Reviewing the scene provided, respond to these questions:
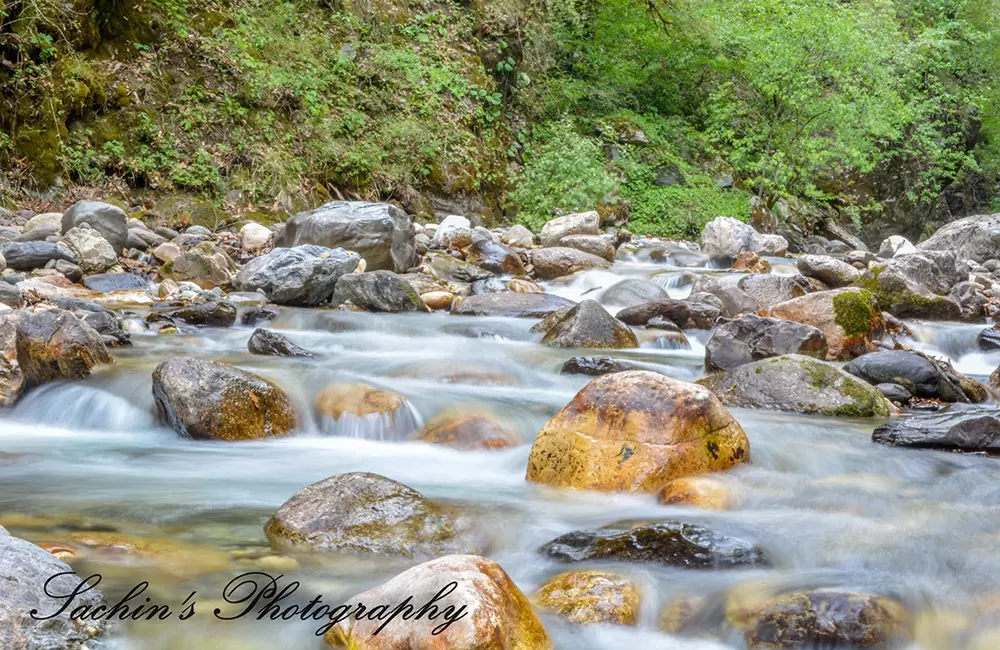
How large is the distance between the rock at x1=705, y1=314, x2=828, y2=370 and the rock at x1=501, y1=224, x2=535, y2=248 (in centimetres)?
636

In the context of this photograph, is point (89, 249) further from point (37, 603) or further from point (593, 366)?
point (37, 603)

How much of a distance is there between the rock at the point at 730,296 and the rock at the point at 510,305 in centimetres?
161

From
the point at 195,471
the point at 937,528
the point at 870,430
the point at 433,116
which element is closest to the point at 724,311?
the point at 870,430

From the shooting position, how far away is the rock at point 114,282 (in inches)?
326

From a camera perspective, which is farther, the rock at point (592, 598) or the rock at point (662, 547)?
the rock at point (662, 547)

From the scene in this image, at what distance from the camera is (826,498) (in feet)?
12.7

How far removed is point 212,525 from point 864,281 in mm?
8195

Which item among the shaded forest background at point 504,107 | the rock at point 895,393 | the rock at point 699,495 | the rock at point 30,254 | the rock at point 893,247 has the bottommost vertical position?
the rock at point 893,247

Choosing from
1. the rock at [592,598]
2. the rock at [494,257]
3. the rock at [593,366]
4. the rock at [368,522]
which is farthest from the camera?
the rock at [494,257]

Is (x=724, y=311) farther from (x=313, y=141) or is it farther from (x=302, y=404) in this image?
(x=313, y=141)

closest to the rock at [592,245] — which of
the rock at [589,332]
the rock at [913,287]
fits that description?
the rock at [913,287]

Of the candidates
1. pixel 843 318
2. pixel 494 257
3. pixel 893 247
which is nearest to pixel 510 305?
pixel 494 257

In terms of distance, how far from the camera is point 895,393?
6.01m

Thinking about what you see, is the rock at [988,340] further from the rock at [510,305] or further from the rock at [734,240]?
the rock at [734,240]
